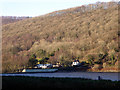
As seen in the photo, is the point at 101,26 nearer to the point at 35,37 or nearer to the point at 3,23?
the point at 35,37

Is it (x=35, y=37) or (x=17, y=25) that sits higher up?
(x=17, y=25)

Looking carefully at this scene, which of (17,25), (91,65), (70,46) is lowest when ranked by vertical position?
(91,65)

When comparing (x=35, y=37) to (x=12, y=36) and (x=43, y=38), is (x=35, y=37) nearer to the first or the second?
(x=43, y=38)

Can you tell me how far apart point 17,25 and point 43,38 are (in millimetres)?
16008

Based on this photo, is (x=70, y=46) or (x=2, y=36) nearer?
(x=70, y=46)

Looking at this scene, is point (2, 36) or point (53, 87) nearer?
point (53, 87)

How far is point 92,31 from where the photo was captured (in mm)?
32812

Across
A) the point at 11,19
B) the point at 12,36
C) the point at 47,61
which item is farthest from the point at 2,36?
the point at 47,61

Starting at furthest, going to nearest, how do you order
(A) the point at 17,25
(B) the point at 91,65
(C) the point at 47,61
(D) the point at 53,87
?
(A) the point at 17,25 → (C) the point at 47,61 → (B) the point at 91,65 → (D) the point at 53,87

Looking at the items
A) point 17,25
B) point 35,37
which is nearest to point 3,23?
point 17,25

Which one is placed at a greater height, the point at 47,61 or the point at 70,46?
the point at 70,46

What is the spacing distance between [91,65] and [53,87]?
1184cm

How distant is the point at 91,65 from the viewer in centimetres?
1767

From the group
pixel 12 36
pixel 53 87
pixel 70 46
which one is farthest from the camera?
pixel 12 36
